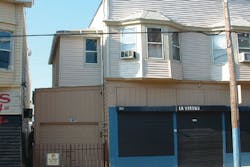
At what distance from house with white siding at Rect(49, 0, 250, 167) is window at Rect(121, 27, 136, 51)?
0.16 feet

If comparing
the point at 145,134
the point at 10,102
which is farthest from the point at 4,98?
the point at 145,134

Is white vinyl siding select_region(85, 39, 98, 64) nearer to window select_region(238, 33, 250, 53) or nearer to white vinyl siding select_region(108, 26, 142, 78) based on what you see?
white vinyl siding select_region(108, 26, 142, 78)

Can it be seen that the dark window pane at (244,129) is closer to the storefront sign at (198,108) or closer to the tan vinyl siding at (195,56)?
the storefront sign at (198,108)

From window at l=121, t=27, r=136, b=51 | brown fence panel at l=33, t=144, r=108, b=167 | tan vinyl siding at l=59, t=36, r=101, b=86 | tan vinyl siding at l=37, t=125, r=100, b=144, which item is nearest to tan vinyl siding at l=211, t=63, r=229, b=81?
window at l=121, t=27, r=136, b=51

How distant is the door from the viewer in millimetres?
19484

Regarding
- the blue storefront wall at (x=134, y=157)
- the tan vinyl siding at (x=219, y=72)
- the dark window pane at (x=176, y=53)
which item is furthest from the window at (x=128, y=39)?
the tan vinyl siding at (x=219, y=72)

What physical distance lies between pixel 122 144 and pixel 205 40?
281 inches

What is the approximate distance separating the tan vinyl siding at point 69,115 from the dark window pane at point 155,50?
309 cm

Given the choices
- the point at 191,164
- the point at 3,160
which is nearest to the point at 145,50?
the point at 191,164

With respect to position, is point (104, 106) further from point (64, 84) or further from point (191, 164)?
point (191, 164)

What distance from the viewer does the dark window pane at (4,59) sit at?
17.0 metres

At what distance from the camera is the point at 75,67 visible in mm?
20672

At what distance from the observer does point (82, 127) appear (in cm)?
1970

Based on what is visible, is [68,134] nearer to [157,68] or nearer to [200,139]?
[157,68]
